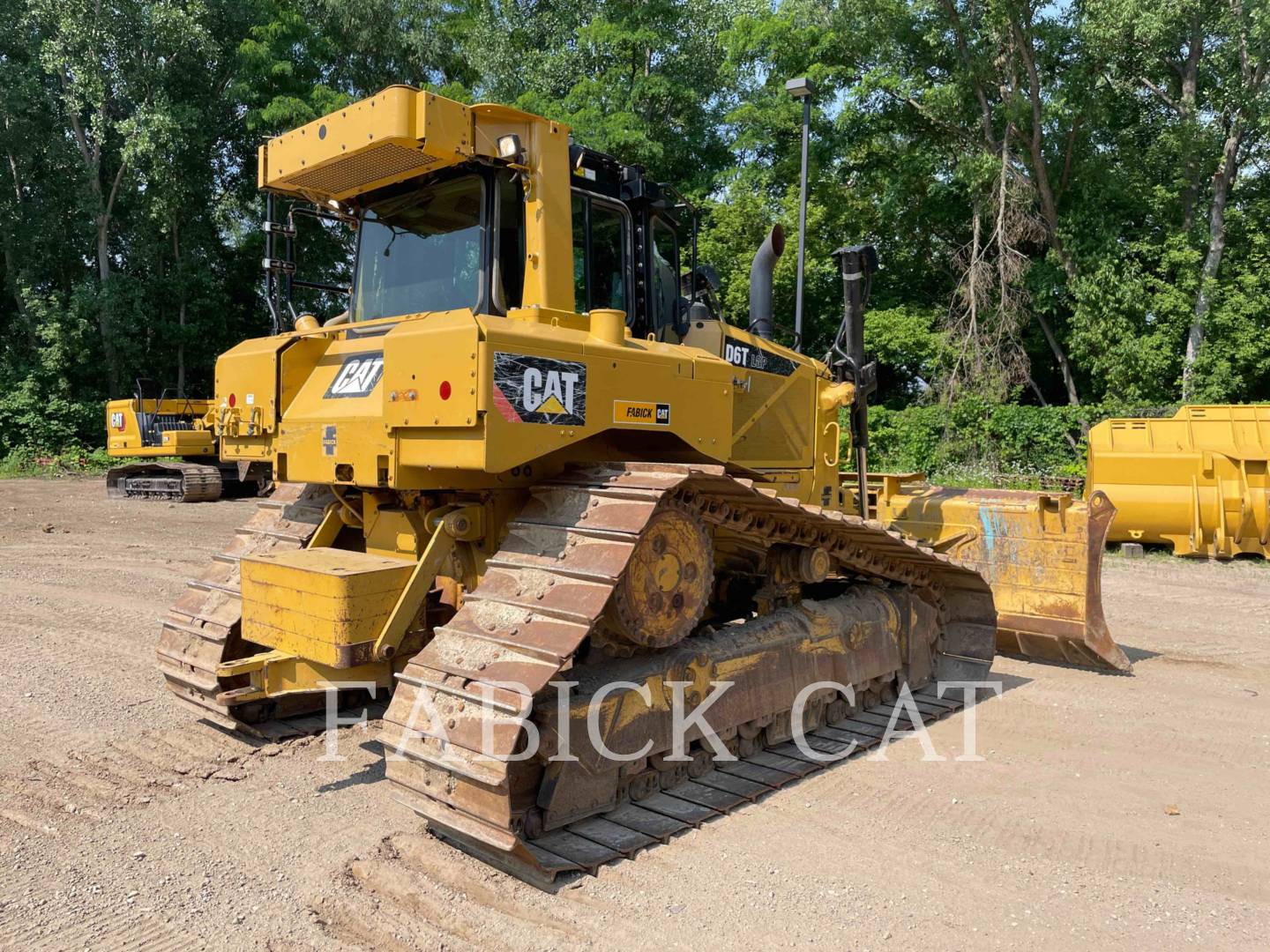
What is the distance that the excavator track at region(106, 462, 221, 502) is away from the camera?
18422 millimetres

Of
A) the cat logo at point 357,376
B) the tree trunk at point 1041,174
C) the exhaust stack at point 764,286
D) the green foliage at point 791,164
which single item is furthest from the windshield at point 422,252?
the tree trunk at point 1041,174

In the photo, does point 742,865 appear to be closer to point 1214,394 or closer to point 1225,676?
point 1225,676

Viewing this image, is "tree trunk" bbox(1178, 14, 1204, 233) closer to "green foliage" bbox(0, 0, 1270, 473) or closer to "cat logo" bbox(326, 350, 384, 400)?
"green foliage" bbox(0, 0, 1270, 473)

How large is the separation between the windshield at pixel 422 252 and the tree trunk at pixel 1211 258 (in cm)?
1913

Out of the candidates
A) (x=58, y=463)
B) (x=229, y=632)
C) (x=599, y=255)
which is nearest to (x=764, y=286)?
(x=599, y=255)

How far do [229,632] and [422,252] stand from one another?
231 centimetres

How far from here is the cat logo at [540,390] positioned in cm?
386

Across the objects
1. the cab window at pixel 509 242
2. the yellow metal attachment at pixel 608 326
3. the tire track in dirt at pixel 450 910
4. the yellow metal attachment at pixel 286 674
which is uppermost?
the cab window at pixel 509 242

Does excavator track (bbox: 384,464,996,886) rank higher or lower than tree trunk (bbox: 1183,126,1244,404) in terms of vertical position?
lower

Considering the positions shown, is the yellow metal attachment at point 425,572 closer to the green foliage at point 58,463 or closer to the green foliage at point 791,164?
the green foliage at point 791,164

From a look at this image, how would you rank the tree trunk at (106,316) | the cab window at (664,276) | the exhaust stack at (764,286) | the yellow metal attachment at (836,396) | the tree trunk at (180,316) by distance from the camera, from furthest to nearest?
the tree trunk at (180,316), the tree trunk at (106,316), the yellow metal attachment at (836,396), the exhaust stack at (764,286), the cab window at (664,276)

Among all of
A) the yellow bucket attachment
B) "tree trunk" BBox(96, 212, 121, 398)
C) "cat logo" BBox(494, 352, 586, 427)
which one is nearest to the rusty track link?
"cat logo" BBox(494, 352, 586, 427)

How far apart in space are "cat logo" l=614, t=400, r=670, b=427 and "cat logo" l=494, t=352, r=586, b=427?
24 centimetres

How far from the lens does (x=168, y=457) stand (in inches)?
799
